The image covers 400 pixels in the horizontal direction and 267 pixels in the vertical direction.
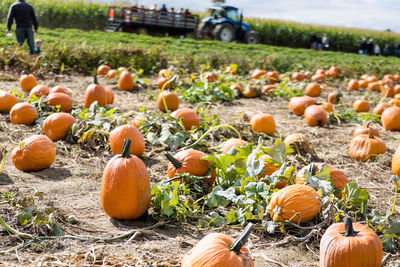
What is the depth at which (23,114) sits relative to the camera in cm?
493

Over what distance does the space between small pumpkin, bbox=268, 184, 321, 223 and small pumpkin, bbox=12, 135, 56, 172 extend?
6.65ft

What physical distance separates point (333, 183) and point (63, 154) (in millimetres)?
2642

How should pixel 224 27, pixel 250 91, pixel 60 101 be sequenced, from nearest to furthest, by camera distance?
pixel 60 101
pixel 250 91
pixel 224 27

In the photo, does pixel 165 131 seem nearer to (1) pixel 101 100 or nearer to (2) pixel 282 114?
(1) pixel 101 100

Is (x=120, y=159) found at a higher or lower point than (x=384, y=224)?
higher

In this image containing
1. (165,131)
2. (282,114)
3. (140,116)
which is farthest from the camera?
(282,114)

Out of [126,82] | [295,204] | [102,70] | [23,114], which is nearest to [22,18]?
[102,70]

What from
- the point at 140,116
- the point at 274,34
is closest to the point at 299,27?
the point at 274,34

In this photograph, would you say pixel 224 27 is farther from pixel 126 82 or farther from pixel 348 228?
pixel 348 228

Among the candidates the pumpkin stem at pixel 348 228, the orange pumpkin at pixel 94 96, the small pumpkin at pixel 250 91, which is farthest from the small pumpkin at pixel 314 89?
the pumpkin stem at pixel 348 228

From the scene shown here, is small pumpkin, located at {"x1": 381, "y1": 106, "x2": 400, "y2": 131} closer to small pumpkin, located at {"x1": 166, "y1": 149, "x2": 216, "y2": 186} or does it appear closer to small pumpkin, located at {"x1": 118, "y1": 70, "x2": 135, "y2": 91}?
small pumpkin, located at {"x1": 166, "y1": 149, "x2": 216, "y2": 186}

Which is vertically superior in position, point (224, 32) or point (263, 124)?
point (224, 32)

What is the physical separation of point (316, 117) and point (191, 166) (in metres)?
3.59

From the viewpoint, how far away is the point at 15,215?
8.21 ft
